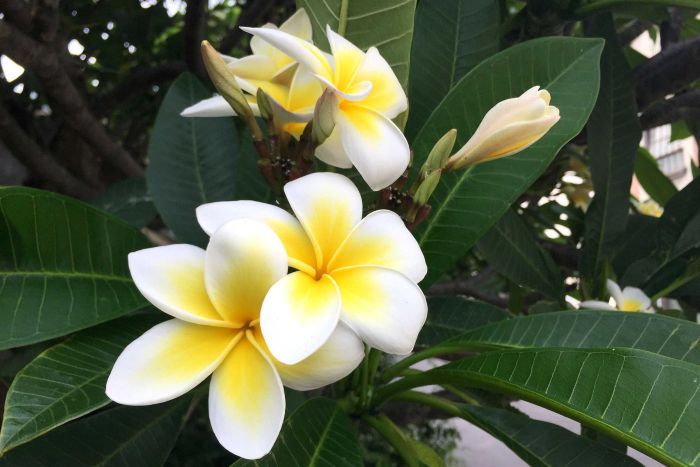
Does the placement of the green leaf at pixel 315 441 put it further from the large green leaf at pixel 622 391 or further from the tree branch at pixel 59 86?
the tree branch at pixel 59 86

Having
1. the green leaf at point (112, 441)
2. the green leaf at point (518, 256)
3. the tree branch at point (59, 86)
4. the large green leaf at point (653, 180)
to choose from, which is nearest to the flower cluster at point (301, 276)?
the green leaf at point (112, 441)

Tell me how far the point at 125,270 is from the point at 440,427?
2.88m

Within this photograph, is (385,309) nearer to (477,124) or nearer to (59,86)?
(477,124)

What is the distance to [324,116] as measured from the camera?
21.6 inches

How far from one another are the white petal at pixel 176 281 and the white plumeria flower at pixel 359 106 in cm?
16

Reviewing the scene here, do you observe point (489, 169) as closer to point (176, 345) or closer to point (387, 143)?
point (387, 143)

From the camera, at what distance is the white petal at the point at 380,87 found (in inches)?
22.9

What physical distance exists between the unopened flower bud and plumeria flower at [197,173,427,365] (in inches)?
3.1

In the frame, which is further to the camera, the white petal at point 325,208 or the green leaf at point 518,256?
the green leaf at point 518,256

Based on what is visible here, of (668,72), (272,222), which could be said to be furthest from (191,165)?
(668,72)

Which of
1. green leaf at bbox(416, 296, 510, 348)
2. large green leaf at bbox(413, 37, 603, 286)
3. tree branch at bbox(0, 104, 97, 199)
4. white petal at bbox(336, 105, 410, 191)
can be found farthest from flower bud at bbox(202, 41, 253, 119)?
tree branch at bbox(0, 104, 97, 199)

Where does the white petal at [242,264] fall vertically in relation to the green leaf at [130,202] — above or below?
above

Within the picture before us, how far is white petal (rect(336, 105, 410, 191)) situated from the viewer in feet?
1.75

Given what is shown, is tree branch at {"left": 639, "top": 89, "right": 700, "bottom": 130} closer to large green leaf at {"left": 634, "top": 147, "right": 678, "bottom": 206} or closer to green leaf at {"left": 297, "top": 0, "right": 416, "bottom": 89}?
large green leaf at {"left": 634, "top": 147, "right": 678, "bottom": 206}
